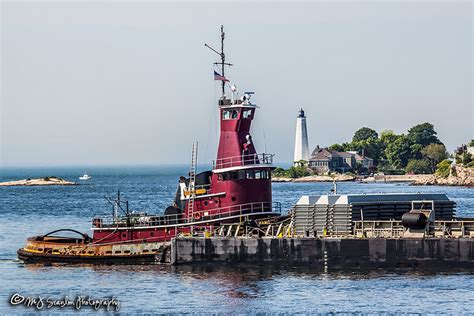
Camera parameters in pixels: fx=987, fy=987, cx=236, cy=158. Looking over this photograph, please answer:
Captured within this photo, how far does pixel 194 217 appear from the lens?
5966 cm

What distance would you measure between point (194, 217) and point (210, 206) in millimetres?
1182

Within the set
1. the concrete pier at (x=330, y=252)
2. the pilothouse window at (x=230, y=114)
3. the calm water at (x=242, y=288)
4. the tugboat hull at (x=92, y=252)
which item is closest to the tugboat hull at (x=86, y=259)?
the tugboat hull at (x=92, y=252)

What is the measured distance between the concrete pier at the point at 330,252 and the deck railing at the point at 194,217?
111 inches

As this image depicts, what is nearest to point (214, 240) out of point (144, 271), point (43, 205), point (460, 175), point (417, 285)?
point (144, 271)

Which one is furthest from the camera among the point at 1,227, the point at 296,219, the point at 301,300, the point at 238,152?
the point at 1,227

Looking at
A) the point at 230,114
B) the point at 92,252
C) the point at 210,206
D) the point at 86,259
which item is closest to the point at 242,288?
the point at 210,206

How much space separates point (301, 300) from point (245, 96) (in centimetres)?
1736

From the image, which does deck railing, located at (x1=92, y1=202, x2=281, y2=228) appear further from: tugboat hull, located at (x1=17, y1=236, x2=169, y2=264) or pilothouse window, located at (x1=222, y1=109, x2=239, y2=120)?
pilothouse window, located at (x1=222, y1=109, x2=239, y2=120)

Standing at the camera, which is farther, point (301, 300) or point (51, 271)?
point (51, 271)

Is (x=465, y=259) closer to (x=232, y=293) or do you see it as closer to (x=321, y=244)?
(x=321, y=244)

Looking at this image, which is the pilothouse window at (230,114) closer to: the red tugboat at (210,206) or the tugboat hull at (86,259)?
the red tugboat at (210,206)

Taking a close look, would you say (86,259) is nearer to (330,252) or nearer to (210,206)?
(210,206)

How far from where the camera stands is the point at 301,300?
45.9 metres

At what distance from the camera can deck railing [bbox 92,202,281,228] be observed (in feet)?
193
